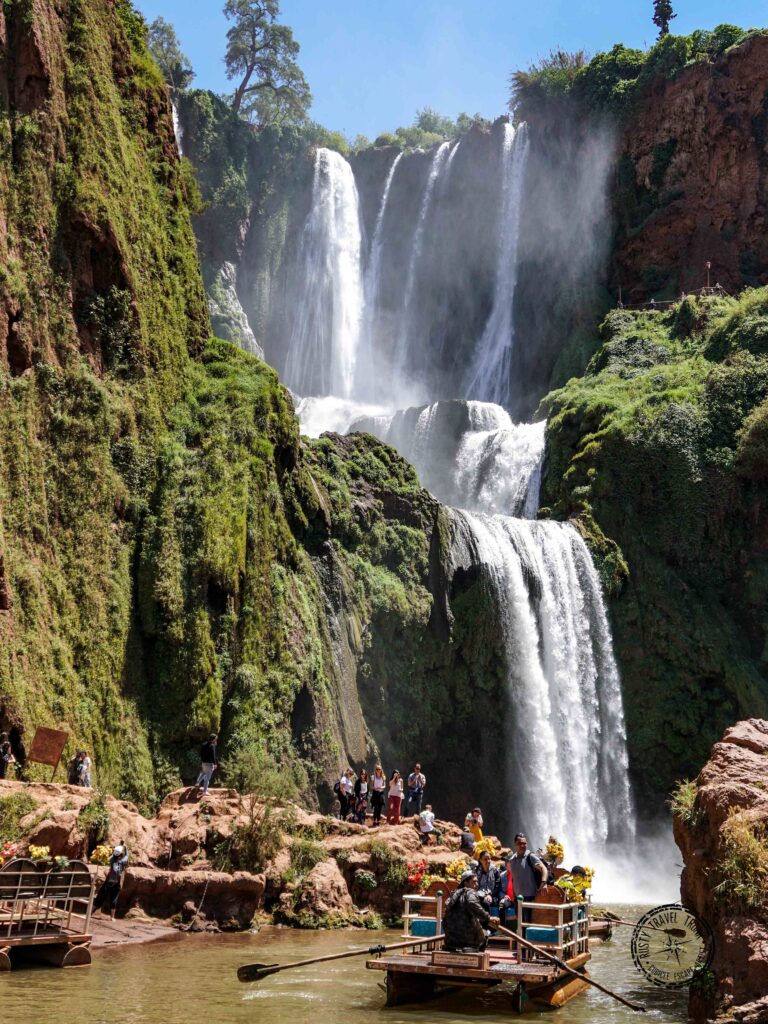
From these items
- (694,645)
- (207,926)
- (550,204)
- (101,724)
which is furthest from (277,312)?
(207,926)

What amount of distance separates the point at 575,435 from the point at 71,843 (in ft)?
101

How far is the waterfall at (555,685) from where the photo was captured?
35.0 meters

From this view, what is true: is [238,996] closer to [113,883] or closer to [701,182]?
[113,883]

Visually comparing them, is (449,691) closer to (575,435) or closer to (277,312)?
(575,435)

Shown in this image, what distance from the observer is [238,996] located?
1384cm

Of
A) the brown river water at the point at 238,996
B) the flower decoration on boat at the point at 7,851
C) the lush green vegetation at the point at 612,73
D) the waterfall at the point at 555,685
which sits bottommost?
the brown river water at the point at 238,996

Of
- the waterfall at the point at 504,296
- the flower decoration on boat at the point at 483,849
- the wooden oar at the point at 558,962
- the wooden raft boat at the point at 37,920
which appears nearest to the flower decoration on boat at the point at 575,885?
the flower decoration on boat at the point at 483,849

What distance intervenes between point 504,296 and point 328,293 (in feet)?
37.5

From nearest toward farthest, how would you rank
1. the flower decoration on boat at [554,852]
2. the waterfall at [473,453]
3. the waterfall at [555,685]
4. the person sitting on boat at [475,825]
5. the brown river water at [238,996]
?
1. the brown river water at [238,996]
2. the flower decoration on boat at [554,852]
3. the person sitting on boat at [475,825]
4. the waterfall at [555,685]
5. the waterfall at [473,453]

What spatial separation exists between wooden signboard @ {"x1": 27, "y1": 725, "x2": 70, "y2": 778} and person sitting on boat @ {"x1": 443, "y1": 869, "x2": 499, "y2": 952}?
9164mm

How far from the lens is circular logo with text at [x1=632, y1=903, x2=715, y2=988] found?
12.8m

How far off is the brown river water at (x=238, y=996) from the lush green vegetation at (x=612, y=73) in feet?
164

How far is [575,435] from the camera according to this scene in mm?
44812

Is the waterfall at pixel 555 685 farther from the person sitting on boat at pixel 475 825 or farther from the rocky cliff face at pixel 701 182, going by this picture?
the rocky cliff face at pixel 701 182
